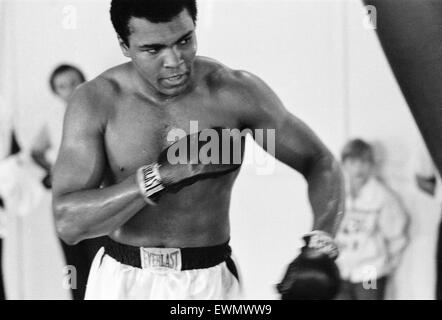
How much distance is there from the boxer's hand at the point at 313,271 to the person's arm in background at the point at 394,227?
0.85ft

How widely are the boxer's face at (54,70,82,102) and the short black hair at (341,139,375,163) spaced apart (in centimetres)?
80

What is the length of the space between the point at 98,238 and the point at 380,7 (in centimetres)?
103

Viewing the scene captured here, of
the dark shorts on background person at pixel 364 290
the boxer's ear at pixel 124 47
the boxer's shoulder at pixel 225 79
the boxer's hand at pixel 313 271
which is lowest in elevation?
the dark shorts on background person at pixel 364 290

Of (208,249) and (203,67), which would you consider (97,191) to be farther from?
(203,67)

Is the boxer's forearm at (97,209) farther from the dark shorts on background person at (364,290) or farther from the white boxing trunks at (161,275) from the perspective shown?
the dark shorts on background person at (364,290)

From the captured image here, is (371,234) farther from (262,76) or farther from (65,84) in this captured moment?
(65,84)

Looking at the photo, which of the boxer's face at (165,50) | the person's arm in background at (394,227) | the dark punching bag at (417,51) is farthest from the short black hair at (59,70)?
the person's arm in background at (394,227)

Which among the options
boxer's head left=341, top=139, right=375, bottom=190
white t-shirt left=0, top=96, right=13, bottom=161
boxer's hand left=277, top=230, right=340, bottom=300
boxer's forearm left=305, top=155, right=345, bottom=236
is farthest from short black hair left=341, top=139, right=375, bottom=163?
white t-shirt left=0, top=96, right=13, bottom=161

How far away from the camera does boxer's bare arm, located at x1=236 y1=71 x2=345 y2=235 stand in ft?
5.77

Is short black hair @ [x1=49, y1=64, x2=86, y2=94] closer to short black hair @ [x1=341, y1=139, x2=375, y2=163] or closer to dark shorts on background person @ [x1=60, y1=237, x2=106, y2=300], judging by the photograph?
dark shorts on background person @ [x1=60, y1=237, x2=106, y2=300]

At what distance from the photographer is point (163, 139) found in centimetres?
173

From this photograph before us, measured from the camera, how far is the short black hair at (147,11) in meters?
1.67
